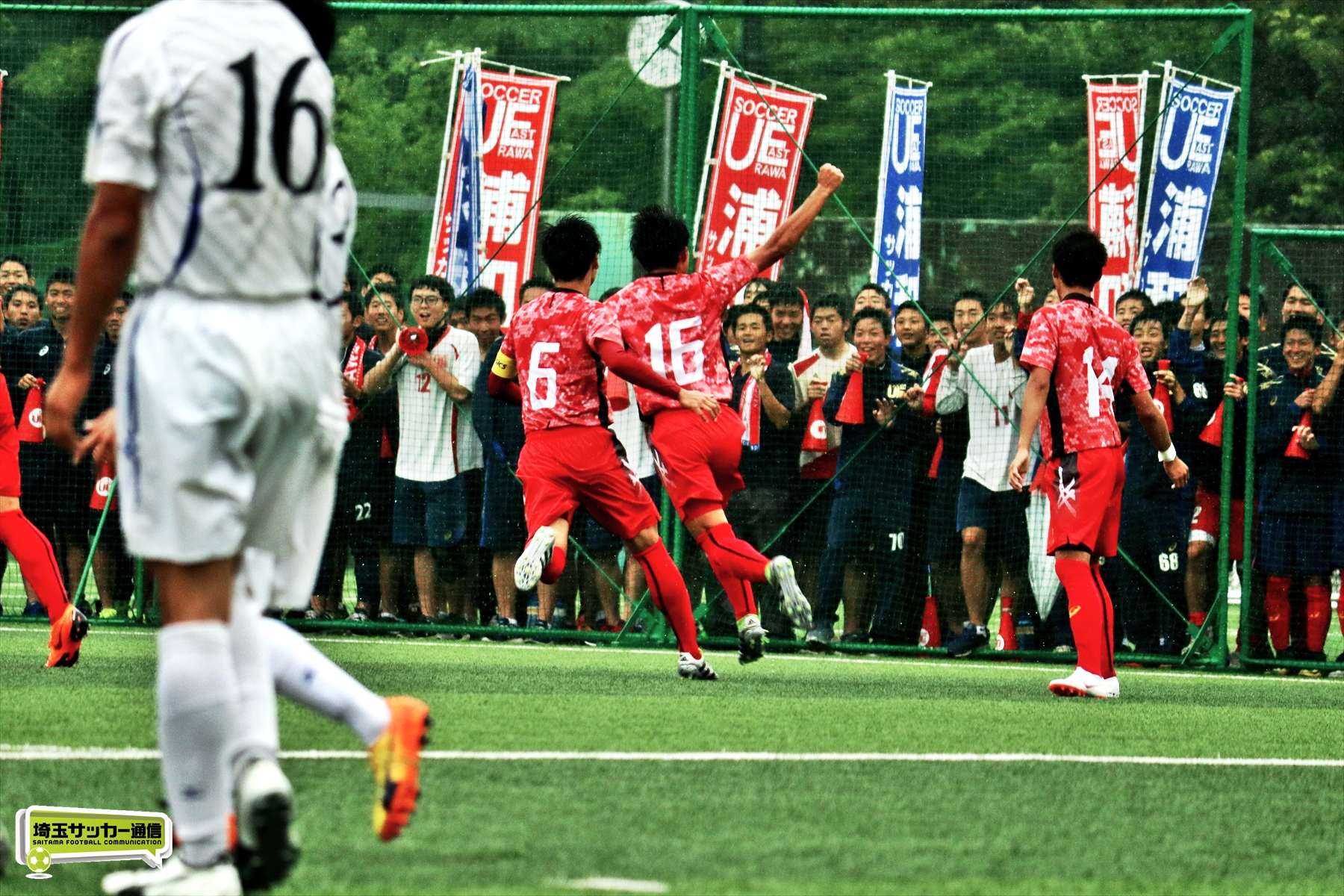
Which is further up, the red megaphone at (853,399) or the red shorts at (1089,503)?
the red megaphone at (853,399)

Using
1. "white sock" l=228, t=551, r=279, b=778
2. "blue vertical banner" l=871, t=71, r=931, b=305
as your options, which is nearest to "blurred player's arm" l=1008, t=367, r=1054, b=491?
"blue vertical banner" l=871, t=71, r=931, b=305

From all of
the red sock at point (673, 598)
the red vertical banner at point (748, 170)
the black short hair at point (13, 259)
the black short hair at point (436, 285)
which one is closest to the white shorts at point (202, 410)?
the red sock at point (673, 598)

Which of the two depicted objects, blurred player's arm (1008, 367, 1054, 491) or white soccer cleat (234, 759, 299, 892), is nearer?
white soccer cleat (234, 759, 299, 892)

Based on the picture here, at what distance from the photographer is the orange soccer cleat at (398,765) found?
4160 mm

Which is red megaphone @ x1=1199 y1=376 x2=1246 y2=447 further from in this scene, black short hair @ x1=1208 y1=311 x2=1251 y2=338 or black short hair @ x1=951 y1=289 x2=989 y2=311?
black short hair @ x1=951 y1=289 x2=989 y2=311

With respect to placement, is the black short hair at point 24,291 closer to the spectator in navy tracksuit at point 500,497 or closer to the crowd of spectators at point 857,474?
the crowd of spectators at point 857,474

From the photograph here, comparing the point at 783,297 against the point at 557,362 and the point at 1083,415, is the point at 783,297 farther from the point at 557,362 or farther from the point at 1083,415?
the point at 1083,415

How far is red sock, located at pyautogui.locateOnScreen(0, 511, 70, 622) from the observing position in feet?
32.2

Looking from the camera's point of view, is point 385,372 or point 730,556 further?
point 385,372

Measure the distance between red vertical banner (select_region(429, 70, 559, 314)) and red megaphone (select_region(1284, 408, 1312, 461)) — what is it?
4.76 meters

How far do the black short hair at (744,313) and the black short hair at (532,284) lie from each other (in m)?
1.20

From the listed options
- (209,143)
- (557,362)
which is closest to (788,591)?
(557,362)

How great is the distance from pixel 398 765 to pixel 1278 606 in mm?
8726

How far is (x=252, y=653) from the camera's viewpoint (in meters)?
4.21
